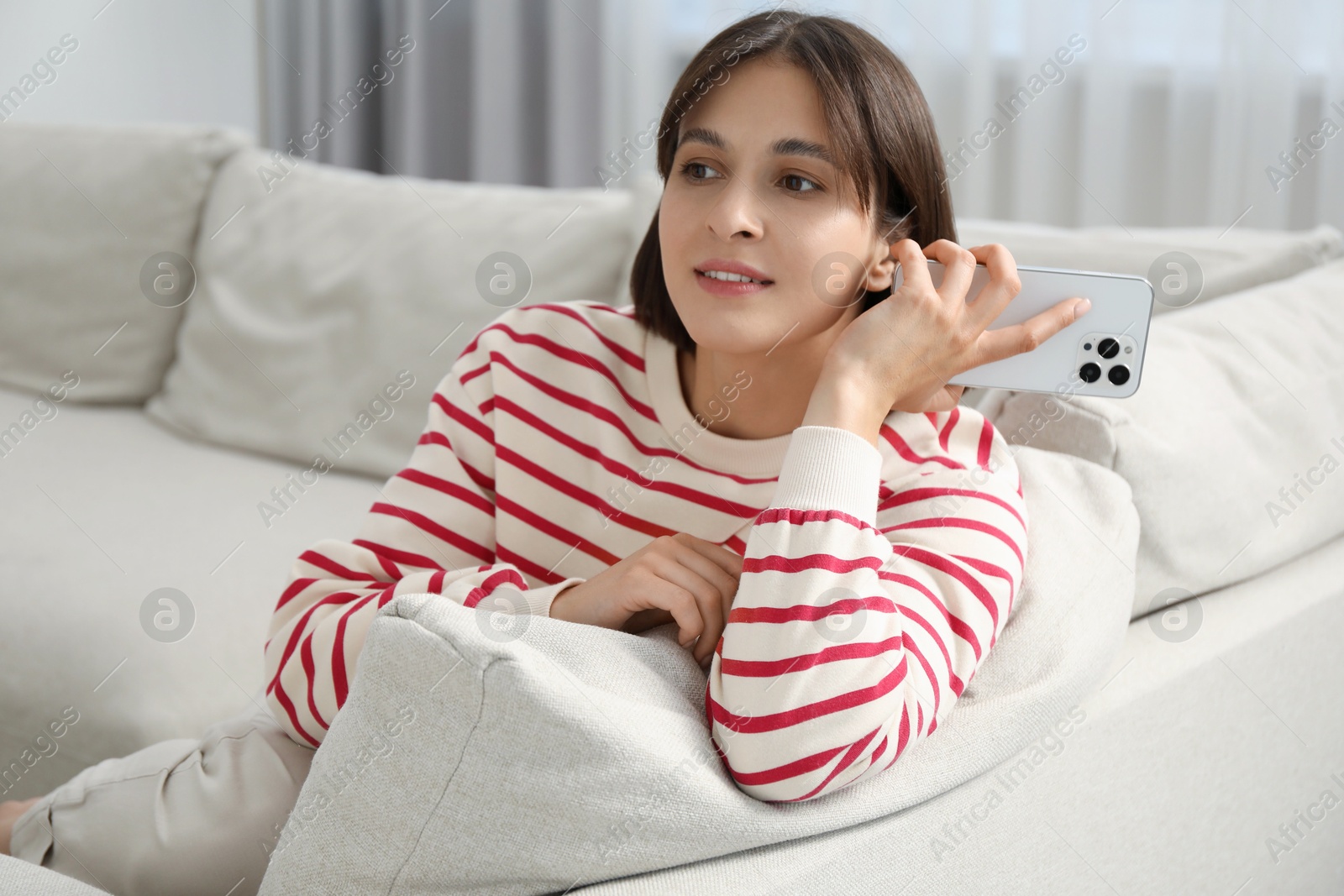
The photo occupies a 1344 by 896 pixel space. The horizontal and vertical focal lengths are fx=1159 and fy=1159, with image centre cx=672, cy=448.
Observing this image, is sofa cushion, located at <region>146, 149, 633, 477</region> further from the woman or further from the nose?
the nose

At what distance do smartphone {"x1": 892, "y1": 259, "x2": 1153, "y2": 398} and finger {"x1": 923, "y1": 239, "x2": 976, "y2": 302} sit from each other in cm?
1

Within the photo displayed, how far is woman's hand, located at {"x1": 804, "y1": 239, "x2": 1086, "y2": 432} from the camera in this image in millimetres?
791

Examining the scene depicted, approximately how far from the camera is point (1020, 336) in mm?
832

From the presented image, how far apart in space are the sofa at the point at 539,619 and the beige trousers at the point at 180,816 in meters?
0.22

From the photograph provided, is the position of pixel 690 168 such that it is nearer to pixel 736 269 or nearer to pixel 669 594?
pixel 736 269

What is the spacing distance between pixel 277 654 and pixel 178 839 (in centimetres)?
15

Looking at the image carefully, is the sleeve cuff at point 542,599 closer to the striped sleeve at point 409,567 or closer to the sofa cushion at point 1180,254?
the striped sleeve at point 409,567

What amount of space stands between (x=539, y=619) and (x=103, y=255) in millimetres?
1751

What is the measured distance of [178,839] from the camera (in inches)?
33.5

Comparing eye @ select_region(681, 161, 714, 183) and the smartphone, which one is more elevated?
eye @ select_region(681, 161, 714, 183)

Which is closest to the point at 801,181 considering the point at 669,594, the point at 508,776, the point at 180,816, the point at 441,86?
the point at 669,594

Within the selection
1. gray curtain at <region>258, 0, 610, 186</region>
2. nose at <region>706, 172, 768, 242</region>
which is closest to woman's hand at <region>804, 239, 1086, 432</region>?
nose at <region>706, 172, 768, 242</region>

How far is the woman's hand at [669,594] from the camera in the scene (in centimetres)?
75

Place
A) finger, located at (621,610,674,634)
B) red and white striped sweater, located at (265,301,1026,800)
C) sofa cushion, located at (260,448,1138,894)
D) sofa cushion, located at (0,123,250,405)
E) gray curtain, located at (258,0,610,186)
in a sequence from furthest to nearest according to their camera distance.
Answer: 1. gray curtain, located at (258,0,610,186)
2. sofa cushion, located at (0,123,250,405)
3. finger, located at (621,610,674,634)
4. red and white striped sweater, located at (265,301,1026,800)
5. sofa cushion, located at (260,448,1138,894)
